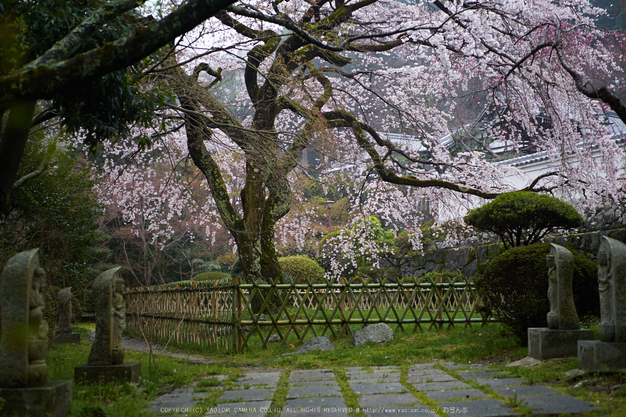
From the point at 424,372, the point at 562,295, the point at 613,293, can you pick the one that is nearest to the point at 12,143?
the point at 424,372

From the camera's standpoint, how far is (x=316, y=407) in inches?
148

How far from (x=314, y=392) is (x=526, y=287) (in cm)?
350

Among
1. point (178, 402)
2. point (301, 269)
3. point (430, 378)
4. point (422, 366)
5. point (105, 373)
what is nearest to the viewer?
point (178, 402)

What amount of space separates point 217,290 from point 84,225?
10.9ft

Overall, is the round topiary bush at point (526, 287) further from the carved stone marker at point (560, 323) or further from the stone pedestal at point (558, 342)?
the stone pedestal at point (558, 342)

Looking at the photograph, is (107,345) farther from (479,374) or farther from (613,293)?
(613,293)

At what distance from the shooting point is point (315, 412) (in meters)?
3.60

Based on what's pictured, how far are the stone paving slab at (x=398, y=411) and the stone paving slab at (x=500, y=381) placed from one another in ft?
3.39

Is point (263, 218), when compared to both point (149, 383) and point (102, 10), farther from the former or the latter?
point (102, 10)

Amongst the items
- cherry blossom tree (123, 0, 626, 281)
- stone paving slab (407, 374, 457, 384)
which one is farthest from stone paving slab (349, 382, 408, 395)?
cherry blossom tree (123, 0, 626, 281)

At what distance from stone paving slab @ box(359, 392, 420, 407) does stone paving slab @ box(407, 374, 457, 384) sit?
67 centimetres

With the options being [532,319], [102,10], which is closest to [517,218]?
[532,319]

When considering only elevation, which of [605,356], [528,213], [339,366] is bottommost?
[339,366]

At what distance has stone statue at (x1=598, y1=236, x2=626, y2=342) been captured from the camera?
426cm
